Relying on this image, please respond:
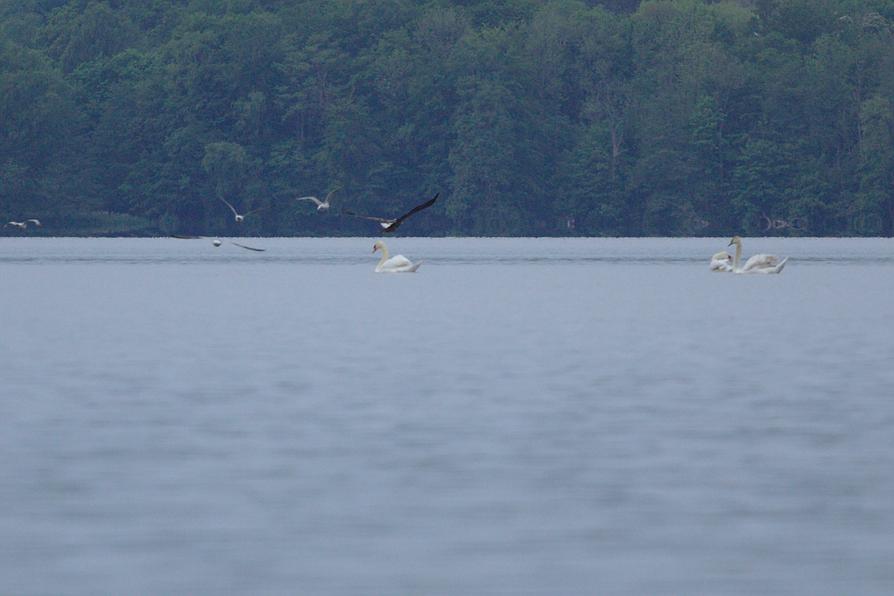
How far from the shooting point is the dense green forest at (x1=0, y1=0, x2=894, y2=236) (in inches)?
5482

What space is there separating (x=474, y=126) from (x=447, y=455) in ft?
407

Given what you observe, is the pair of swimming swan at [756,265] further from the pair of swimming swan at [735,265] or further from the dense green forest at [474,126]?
the dense green forest at [474,126]

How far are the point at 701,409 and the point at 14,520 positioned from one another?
8.89 meters

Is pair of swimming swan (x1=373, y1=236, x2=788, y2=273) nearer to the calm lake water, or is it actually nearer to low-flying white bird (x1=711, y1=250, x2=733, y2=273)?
low-flying white bird (x1=711, y1=250, x2=733, y2=273)

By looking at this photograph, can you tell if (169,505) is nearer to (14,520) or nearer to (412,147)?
(14,520)

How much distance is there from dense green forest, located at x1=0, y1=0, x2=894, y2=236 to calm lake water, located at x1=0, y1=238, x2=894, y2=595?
3998 inches

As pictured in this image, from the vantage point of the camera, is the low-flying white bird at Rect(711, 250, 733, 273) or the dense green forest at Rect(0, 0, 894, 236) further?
the dense green forest at Rect(0, 0, 894, 236)

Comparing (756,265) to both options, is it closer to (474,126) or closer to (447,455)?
(447,455)

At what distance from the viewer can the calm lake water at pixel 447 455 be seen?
12.7m

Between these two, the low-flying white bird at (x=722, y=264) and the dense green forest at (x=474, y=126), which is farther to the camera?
the dense green forest at (x=474, y=126)

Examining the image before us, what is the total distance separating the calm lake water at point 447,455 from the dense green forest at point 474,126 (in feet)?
333

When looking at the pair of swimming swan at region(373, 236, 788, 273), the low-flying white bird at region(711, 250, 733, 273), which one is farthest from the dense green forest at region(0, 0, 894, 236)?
the pair of swimming swan at region(373, 236, 788, 273)

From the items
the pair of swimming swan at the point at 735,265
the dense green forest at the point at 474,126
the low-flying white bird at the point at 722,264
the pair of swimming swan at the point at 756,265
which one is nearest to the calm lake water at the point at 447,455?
the pair of swimming swan at the point at 756,265

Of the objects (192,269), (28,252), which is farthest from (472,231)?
(192,269)
